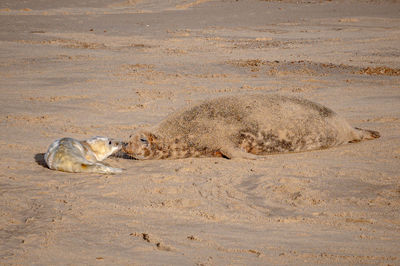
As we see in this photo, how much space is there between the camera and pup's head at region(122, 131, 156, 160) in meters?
6.48

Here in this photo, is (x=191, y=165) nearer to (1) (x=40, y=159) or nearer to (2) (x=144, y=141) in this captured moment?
(2) (x=144, y=141)

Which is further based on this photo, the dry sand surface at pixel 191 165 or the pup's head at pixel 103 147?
the pup's head at pixel 103 147

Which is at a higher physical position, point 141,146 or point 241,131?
point 241,131

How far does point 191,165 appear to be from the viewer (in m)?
6.16

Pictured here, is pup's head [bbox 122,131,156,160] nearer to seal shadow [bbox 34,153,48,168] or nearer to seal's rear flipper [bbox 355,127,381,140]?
seal shadow [bbox 34,153,48,168]

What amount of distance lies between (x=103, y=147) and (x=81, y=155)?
0.41 m

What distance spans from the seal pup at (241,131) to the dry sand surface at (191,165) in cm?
18

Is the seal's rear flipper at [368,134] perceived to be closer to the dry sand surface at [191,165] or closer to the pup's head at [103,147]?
the dry sand surface at [191,165]

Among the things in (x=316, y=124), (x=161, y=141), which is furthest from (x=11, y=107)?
(x=316, y=124)

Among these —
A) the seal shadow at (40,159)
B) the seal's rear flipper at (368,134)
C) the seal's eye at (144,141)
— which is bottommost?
the seal shadow at (40,159)

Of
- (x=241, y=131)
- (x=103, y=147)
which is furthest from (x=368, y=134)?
(x=103, y=147)

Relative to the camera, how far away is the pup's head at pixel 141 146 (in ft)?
21.2

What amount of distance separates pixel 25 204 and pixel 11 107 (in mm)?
5017

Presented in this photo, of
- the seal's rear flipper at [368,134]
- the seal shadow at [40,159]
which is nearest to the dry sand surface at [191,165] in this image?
the seal shadow at [40,159]
